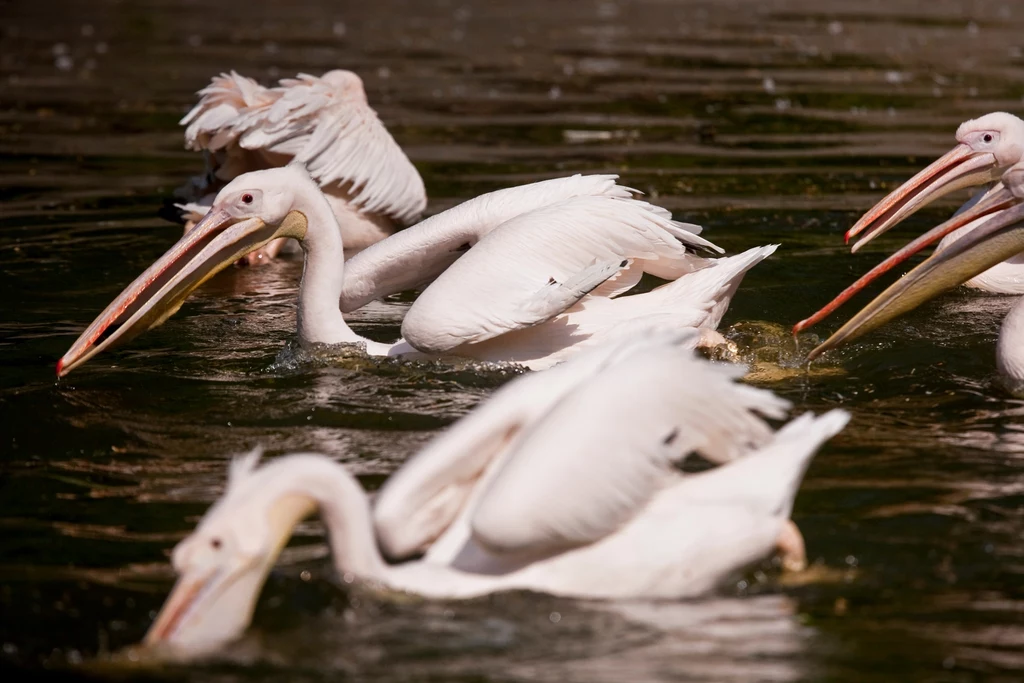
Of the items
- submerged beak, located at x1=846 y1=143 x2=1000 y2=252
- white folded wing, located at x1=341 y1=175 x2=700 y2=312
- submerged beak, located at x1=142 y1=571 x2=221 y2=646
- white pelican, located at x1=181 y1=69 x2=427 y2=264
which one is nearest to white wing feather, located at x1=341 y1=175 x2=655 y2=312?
white folded wing, located at x1=341 y1=175 x2=700 y2=312

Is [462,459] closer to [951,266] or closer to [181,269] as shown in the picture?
[181,269]

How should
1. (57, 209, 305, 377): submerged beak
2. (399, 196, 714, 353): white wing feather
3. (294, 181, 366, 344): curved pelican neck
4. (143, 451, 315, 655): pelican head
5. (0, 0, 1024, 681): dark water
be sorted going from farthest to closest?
(294, 181, 366, 344): curved pelican neck < (57, 209, 305, 377): submerged beak < (399, 196, 714, 353): white wing feather < (0, 0, 1024, 681): dark water < (143, 451, 315, 655): pelican head

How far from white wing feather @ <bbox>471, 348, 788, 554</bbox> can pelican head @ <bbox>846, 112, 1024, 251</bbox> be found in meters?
2.54

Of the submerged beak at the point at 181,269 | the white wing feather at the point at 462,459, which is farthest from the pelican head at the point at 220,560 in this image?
the submerged beak at the point at 181,269

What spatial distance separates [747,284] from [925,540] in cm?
283

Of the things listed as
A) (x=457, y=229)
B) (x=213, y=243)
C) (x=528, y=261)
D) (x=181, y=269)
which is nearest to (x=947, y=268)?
(x=528, y=261)

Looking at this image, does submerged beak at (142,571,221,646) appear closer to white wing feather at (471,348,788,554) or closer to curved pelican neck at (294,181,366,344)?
white wing feather at (471,348,788,554)

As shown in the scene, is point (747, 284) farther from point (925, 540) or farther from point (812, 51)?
point (812, 51)

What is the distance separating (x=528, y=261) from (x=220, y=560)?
2.10 metres

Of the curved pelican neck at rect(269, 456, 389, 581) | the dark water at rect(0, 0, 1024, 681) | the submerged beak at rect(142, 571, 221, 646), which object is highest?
the curved pelican neck at rect(269, 456, 389, 581)

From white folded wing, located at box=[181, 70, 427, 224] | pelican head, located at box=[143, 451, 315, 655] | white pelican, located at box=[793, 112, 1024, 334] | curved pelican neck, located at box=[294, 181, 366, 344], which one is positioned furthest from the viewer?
white folded wing, located at box=[181, 70, 427, 224]

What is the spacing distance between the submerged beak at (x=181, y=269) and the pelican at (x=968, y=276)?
1.96 m

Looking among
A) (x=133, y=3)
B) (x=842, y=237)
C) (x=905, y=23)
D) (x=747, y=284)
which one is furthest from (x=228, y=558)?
(x=133, y=3)

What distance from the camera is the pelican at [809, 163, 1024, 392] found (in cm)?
485
